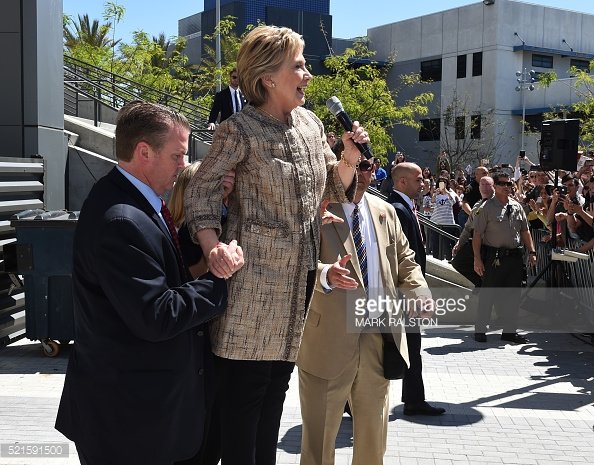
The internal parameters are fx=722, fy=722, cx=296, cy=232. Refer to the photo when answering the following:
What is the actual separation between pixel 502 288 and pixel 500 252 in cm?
55

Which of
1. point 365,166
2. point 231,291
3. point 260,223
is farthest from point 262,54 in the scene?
point 231,291

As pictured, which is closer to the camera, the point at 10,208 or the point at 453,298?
the point at 10,208

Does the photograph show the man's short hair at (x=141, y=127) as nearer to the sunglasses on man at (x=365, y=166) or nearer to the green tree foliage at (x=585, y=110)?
the sunglasses on man at (x=365, y=166)

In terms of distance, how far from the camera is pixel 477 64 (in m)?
45.2

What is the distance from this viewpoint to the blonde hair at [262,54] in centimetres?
277

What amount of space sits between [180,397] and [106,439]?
0.89 feet

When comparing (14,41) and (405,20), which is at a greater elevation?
(405,20)

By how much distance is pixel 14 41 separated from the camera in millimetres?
8219

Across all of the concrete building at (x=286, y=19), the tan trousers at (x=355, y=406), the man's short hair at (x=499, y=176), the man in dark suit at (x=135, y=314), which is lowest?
the tan trousers at (x=355, y=406)

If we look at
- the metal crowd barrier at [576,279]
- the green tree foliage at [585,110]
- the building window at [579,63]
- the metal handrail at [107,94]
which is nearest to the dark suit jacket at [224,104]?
the metal handrail at [107,94]

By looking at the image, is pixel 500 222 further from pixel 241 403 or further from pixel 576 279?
pixel 241 403

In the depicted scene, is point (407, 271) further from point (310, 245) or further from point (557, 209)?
point (557, 209)

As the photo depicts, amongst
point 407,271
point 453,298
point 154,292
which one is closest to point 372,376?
point 407,271

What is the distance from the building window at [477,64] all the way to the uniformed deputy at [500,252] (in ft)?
123
